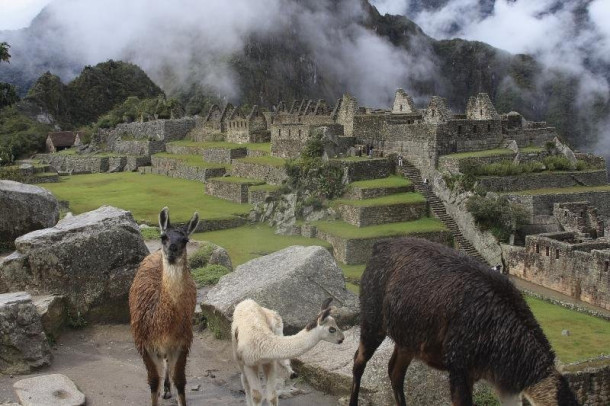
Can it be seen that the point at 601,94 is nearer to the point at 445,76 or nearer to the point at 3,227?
the point at 445,76

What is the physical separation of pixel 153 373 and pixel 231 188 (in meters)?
26.4

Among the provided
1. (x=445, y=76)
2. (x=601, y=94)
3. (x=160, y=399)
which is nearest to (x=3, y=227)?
(x=160, y=399)

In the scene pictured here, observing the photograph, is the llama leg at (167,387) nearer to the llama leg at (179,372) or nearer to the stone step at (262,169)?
the llama leg at (179,372)

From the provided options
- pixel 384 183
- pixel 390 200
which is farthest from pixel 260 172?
pixel 390 200

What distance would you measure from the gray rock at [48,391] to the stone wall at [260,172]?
23458 mm

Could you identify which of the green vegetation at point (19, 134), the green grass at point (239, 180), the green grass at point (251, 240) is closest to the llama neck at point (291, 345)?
the green grass at point (251, 240)

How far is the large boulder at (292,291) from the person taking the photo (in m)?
9.13

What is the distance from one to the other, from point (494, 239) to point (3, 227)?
16834 mm

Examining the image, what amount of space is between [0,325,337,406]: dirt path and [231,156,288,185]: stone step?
70.5 ft

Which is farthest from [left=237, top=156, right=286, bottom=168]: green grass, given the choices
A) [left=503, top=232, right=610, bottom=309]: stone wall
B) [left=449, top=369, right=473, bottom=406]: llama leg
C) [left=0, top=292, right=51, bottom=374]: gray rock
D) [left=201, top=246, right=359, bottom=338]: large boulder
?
[left=449, top=369, right=473, bottom=406]: llama leg

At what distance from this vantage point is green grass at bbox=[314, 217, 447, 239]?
25094mm

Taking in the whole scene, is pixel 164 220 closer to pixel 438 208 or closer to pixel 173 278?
pixel 173 278

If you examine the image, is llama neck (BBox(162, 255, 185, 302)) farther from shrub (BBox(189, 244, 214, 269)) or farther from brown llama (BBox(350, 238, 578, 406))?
shrub (BBox(189, 244, 214, 269))

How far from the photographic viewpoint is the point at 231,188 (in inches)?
1330
